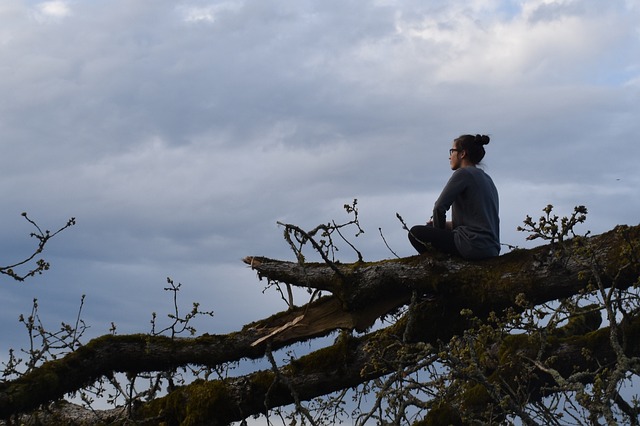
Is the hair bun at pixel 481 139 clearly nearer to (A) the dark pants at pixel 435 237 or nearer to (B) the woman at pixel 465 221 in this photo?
(B) the woman at pixel 465 221

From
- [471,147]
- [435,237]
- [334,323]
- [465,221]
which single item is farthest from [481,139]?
[334,323]

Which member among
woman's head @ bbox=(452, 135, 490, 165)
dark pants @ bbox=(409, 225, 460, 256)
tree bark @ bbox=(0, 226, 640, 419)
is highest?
woman's head @ bbox=(452, 135, 490, 165)

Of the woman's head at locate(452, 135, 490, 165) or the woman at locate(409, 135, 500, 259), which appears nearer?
the woman at locate(409, 135, 500, 259)

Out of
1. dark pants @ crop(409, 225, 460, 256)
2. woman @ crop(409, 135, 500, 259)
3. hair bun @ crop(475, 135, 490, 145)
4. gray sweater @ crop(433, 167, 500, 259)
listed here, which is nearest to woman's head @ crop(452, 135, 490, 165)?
hair bun @ crop(475, 135, 490, 145)

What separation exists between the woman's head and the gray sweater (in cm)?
27

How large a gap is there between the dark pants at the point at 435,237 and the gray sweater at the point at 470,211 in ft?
0.27

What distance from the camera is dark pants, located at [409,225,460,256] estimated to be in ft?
31.6

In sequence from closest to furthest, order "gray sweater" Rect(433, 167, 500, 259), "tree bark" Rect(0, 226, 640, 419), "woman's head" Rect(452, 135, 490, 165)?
"tree bark" Rect(0, 226, 640, 419) → "gray sweater" Rect(433, 167, 500, 259) → "woman's head" Rect(452, 135, 490, 165)

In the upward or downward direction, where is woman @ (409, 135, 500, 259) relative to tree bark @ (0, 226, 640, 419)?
upward

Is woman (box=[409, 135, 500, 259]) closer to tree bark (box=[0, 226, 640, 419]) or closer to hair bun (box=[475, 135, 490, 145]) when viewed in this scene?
tree bark (box=[0, 226, 640, 419])

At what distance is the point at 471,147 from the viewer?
9969 mm

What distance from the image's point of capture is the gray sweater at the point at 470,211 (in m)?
9.58

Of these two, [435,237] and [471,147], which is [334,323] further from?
[471,147]

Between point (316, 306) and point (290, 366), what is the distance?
2.48 feet
